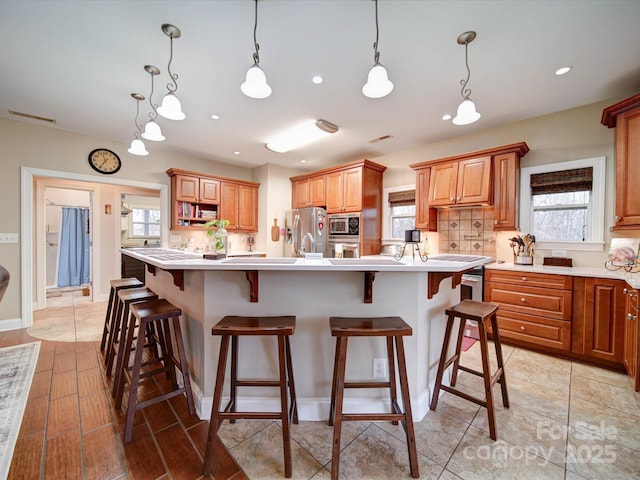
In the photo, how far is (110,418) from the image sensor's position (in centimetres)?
174

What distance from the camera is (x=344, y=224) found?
4391mm

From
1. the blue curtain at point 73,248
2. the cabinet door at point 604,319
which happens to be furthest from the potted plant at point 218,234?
the blue curtain at point 73,248

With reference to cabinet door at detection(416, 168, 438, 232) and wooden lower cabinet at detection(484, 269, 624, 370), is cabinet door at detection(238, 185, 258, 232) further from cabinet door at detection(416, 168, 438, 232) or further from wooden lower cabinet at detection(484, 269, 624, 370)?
wooden lower cabinet at detection(484, 269, 624, 370)

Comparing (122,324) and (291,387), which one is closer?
(291,387)

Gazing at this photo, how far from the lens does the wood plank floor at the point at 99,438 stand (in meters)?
1.36

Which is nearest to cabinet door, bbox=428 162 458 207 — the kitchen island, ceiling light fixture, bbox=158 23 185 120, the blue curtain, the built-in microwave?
the built-in microwave

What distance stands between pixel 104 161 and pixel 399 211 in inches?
183

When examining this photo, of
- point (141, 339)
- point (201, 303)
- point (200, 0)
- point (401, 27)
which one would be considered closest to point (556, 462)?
point (201, 303)

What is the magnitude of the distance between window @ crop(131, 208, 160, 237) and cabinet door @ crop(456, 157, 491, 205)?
22.5ft

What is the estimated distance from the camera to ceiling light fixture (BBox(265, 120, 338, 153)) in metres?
3.32

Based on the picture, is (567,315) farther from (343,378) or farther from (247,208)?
(247,208)

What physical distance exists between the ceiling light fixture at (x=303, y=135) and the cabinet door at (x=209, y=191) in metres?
1.43

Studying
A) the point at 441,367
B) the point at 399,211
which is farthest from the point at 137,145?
the point at 399,211

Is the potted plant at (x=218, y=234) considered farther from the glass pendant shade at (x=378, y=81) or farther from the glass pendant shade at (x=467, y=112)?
the glass pendant shade at (x=467, y=112)
